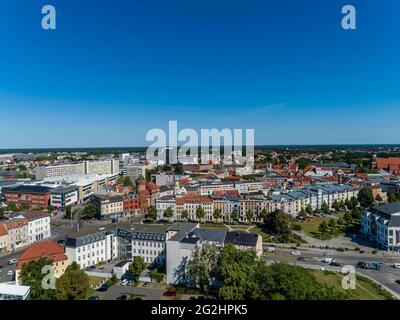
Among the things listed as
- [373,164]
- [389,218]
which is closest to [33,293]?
[389,218]

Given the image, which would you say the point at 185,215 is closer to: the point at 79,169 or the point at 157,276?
the point at 157,276

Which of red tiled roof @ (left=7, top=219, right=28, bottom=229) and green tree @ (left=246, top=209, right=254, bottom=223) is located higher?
red tiled roof @ (left=7, top=219, right=28, bottom=229)

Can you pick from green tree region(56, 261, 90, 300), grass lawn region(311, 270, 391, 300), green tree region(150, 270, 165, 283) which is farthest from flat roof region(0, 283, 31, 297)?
grass lawn region(311, 270, 391, 300)

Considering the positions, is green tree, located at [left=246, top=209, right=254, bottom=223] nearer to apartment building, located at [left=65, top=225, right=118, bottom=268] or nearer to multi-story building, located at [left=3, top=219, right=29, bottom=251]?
apartment building, located at [left=65, top=225, right=118, bottom=268]

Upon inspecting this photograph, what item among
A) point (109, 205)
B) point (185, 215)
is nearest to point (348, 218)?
point (185, 215)

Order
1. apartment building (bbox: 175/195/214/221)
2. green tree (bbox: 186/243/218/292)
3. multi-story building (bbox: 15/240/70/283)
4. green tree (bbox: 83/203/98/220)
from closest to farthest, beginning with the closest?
green tree (bbox: 186/243/218/292) → multi-story building (bbox: 15/240/70/283) → apartment building (bbox: 175/195/214/221) → green tree (bbox: 83/203/98/220)
